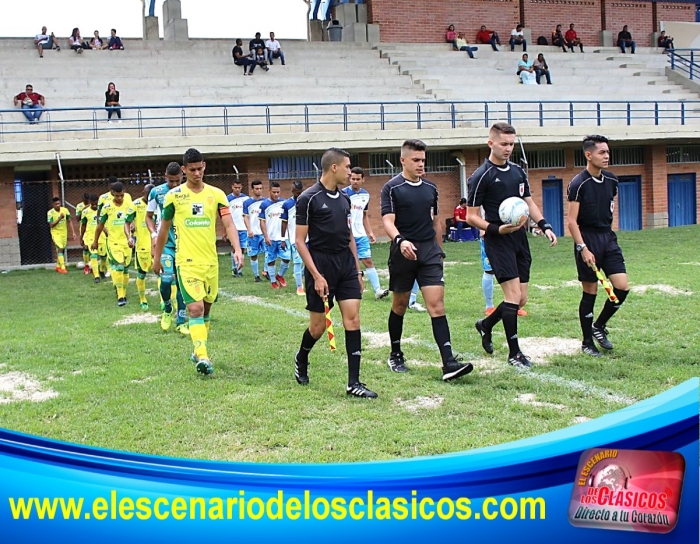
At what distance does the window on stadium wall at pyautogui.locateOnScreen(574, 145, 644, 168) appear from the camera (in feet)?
101

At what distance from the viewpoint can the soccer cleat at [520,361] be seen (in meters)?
7.71

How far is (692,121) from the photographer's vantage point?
105ft

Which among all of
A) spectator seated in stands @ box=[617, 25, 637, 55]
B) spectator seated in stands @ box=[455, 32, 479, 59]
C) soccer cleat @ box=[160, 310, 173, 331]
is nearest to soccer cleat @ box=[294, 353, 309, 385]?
soccer cleat @ box=[160, 310, 173, 331]

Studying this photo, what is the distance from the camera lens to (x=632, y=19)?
41.2 m

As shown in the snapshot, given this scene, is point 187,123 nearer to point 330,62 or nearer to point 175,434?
point 330,62

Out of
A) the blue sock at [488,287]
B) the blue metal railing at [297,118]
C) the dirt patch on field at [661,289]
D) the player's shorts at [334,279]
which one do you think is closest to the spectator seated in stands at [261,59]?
the blue metal railing at [297,118]

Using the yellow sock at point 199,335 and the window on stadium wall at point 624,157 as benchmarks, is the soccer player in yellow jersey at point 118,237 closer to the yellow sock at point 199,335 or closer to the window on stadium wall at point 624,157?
the yellow sock at point 199,335

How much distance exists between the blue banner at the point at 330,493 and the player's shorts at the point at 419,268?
206 inches

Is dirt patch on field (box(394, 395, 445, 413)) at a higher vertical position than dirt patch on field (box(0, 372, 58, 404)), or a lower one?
higher

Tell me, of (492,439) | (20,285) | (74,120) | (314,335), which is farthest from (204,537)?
(74,120)

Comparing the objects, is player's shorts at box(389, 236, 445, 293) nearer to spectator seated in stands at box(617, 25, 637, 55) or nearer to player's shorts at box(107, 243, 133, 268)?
player's shorts at box(107, 243, 133, 268)

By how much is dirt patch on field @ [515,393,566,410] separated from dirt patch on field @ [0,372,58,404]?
4027mm

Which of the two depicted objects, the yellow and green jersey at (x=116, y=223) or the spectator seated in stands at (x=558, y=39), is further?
the spectator seated in stands at (x=558, y=39)

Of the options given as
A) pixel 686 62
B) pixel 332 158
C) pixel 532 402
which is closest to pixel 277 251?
pixel 332 158
